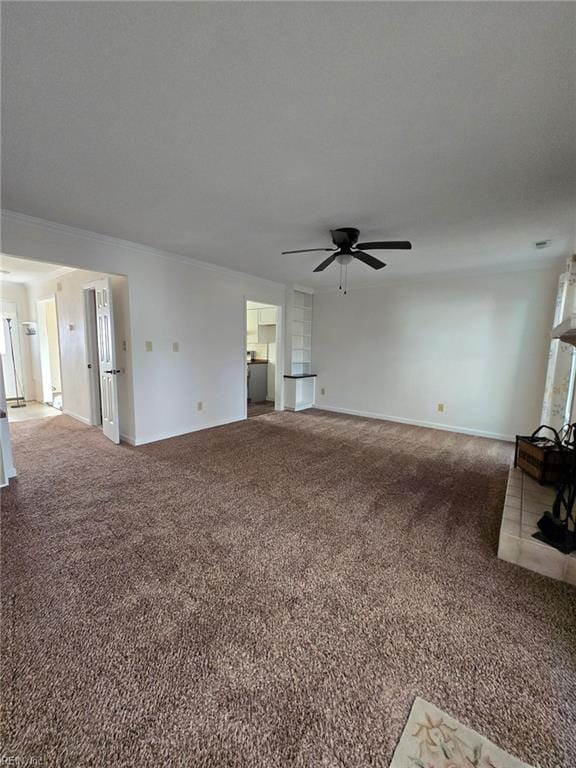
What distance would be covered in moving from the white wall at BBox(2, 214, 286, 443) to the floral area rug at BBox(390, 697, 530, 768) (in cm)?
→ 369

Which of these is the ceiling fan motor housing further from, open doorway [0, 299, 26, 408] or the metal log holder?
open doorway [0, 299, 26, 408]

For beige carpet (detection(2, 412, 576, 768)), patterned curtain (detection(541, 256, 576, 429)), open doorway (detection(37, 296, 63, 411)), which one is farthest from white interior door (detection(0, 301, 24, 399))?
patterned curtain (detection(541, 256, 576, 429))

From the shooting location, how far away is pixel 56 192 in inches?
93.6

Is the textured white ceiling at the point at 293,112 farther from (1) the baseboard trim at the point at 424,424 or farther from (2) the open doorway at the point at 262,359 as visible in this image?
(2) the open doorway at the point at 262,359

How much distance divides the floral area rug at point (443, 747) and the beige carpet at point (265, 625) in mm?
39

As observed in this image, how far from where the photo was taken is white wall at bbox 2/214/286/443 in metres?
3.16

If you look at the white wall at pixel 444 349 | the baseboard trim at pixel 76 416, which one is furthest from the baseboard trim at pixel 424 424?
the baseboard trim at pixel 76 416

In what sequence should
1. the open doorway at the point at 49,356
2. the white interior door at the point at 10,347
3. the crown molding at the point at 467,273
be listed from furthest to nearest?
1. the open doorway at the point at 49,356
2. the white interior door at the point at 10,347
3. the crown molding at the point at 467,273

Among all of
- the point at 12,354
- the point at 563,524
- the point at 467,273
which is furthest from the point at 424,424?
the point at 12,354

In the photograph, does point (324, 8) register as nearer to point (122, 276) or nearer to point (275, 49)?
point (275, 49)

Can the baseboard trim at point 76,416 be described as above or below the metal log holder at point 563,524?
below

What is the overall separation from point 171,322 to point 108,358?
0.89 metres

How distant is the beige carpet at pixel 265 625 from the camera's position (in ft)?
3.56

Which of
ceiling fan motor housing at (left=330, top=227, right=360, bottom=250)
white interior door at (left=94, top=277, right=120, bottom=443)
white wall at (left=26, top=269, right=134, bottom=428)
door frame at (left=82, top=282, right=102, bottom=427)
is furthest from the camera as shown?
door frame at (left=82, top=282, right=102, bottom=427)
